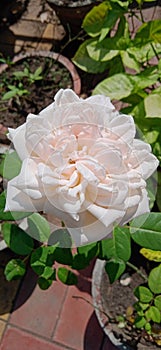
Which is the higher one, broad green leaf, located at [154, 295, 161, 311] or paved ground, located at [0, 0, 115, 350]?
broad green leaf, located at [154, 295, 161, 311]

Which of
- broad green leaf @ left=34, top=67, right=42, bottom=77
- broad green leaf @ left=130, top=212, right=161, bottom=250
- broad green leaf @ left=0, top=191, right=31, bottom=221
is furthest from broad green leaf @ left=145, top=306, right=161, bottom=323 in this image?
broad green leaf @ left=34, top=67, right=42, bottom=77

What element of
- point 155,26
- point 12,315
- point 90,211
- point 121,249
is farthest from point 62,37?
point 90,211

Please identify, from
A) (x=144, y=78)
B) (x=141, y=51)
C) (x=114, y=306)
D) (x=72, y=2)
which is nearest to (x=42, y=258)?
(x=114, y=306)

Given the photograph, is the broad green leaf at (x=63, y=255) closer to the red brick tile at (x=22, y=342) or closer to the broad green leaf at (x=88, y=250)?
the broad green leaf at (x=88, y=250)

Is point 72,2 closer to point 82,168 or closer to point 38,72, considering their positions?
point 38,72

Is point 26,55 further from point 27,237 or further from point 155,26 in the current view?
point 27,237

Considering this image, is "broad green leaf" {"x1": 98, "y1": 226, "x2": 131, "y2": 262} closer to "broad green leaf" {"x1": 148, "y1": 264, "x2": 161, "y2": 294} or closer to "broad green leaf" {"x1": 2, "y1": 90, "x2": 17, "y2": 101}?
"broad green leaf" {"x1": 148, "y1": 264, "x2": 161, "y2": 294}
